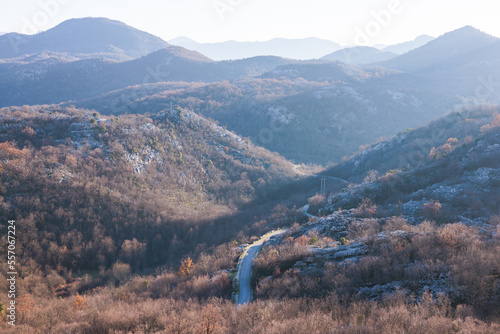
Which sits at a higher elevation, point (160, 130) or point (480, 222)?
point (160, 130)

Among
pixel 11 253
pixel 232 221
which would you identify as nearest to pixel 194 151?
pixel 232 221

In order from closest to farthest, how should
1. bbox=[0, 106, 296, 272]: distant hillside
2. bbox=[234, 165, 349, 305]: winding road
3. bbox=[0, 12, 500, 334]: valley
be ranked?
bbox=[0, 12, 500, 334]: valley → bbox=[234, 165, 349, 305]: winding road → bbox=[0, 106, 296, 272]: distant hillside

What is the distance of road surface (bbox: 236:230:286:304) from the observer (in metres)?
21.7

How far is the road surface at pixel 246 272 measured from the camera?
21678 millimetres

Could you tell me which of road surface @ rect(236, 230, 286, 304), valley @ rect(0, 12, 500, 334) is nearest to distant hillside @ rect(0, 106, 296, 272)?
valley @ rect(0, 12, 500, 334)

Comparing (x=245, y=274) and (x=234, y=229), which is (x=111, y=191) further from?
(x=245, y=274)

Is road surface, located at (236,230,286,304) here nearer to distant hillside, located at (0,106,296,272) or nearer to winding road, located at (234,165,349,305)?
winding road, located at (234,165,349,305)

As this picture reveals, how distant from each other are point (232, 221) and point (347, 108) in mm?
124228

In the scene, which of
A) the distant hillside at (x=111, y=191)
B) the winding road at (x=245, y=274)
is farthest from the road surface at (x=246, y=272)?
the distant hillside at (x=111, y=191)

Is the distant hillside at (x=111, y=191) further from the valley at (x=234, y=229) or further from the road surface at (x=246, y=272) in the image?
the road surface at (x=246, y=272)

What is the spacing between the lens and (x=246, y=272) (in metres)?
26.7

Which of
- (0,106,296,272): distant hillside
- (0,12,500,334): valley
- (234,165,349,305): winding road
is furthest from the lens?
(0,106,296,272): distant hillside

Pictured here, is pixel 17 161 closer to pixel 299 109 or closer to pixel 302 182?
pixel 302 182

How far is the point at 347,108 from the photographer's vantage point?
506ft
